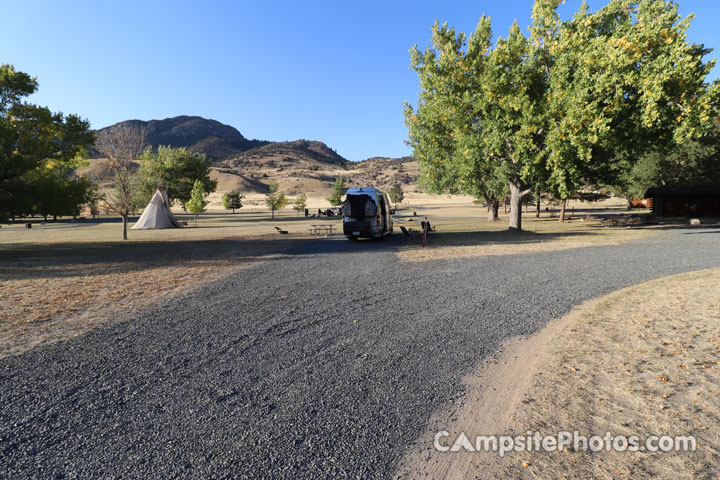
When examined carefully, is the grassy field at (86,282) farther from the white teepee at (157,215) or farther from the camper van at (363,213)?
the white teepee at (157,215)

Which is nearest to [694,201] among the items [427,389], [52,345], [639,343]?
[639,343]

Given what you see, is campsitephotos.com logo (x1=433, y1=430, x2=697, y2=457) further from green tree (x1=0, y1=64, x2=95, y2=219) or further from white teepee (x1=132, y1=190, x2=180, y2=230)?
white teepee (x1=132, y1=190, x2=180, y2=230)

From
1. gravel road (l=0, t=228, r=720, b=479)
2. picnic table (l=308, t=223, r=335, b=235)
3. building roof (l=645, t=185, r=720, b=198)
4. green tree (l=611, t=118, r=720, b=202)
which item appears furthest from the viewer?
green tree (l=611, t=118, r=720, b=202)

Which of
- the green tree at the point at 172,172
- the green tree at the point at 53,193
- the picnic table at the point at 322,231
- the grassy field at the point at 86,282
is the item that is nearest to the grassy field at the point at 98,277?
the grassy field at the point at 86,282

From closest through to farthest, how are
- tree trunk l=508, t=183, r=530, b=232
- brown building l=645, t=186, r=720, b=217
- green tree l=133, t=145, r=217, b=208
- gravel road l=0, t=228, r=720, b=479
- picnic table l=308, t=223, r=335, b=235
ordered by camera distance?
gravel road l=0, t=228, r=720, b=479, tree trunk l=508, t=183, r=530, b=232, picnic table l=308, t=223, r=335, b=235, brown building l=645, t=186, r=720, b=217, green tree l=133, t=145, r=217, b=208

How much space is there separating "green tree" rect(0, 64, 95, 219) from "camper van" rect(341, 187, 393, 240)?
14.1 meters

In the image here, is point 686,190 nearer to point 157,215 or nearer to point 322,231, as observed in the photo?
point 322,231

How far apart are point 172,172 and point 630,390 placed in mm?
63093

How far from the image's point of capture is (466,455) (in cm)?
286

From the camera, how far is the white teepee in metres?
32.3

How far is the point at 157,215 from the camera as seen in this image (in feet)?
108

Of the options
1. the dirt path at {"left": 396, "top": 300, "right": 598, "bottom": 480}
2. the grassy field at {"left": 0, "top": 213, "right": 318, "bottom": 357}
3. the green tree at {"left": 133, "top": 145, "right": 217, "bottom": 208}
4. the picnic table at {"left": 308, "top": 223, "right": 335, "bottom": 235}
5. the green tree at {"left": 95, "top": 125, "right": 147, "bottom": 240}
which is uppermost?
the green tree at {"left": 133, "top": 145, "right": 217, "bottom": 208}

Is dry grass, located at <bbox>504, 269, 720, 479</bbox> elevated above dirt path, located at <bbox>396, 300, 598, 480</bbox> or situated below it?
above

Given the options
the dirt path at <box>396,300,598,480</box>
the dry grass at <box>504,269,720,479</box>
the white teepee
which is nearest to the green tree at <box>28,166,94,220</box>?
the white teepee
